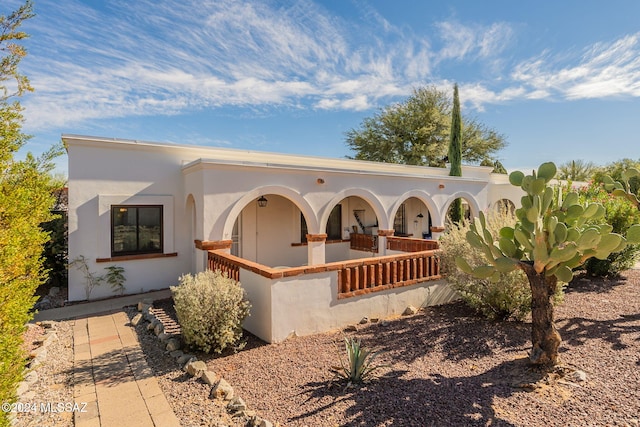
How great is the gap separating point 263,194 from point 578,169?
4547cm

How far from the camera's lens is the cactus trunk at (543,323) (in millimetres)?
4117

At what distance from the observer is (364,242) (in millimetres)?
13805

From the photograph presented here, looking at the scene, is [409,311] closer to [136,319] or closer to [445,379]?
[445,379]

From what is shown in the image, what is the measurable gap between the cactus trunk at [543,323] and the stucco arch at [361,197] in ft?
22.1

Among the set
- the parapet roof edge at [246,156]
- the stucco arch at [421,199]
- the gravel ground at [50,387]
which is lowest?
the gravel ground at [50,387]

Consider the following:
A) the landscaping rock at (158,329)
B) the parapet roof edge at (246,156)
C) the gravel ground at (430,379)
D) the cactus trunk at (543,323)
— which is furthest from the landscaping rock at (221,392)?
the parapet roof edge at (246,156)

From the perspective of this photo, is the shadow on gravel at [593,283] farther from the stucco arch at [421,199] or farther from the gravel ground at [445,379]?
the stucco arch at [421,199]

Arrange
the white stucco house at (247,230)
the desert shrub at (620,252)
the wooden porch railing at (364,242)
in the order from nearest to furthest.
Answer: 1. the white stucco house at (247,230)
2. the desert shrub at (620,252)
3. the wooden porch railing at (364,242)

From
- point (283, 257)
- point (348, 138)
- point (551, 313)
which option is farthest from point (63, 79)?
point (348, 138)

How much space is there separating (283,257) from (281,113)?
498 inches

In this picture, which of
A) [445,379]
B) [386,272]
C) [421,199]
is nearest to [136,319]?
[386,272]

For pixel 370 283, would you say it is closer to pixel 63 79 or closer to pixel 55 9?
pixel 55 9

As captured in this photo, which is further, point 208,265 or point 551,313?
point 208,265

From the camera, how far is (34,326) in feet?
21.4
